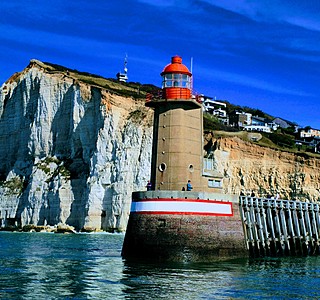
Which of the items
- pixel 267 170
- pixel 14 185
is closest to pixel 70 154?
pixel 14 185

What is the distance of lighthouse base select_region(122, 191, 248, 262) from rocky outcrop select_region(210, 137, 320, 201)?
43968 millimetres

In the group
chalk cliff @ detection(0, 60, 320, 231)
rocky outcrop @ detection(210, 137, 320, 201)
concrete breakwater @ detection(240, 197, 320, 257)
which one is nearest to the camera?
concrete breakwater @ detection(240, 197, 320, 257)

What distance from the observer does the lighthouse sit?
2292 centimetres

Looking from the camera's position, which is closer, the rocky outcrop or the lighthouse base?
the lighthouse base

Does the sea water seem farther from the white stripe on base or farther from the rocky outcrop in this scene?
the rocky outcrop

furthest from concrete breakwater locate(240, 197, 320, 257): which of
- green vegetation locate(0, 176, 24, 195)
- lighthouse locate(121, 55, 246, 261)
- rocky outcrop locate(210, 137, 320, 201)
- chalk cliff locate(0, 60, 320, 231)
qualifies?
green vegetation locate(0, 176, 24, 195)

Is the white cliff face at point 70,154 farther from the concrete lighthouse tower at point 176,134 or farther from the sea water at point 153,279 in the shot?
the sea water at point 153,279

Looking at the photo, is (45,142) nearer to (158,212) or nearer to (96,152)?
(96,152)

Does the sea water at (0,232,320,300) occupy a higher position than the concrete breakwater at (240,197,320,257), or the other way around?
the concrete breakwater at (240,197,320,257)

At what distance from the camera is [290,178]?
6912 cm

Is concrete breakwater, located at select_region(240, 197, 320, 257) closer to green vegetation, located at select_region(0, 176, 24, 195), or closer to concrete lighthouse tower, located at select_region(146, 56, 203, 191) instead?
concrete lighthouse tower, located at select_region(146, 56, 203, 191)

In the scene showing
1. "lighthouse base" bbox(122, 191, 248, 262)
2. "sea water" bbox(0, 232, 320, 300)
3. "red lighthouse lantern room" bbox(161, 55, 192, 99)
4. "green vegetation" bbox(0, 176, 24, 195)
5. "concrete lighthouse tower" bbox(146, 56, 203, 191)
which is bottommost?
"sea water" bbox(0, 232, 320, 300)

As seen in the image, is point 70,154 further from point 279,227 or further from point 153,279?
point 153,279

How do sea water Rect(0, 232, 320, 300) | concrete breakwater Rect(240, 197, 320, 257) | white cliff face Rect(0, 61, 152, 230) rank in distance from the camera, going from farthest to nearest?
white cliff face Rect(0, 61, 152, 230)
concrete breakwater Rect(240, 197, 320, 257)
sea water Rect(0, 232, 320, 300)
